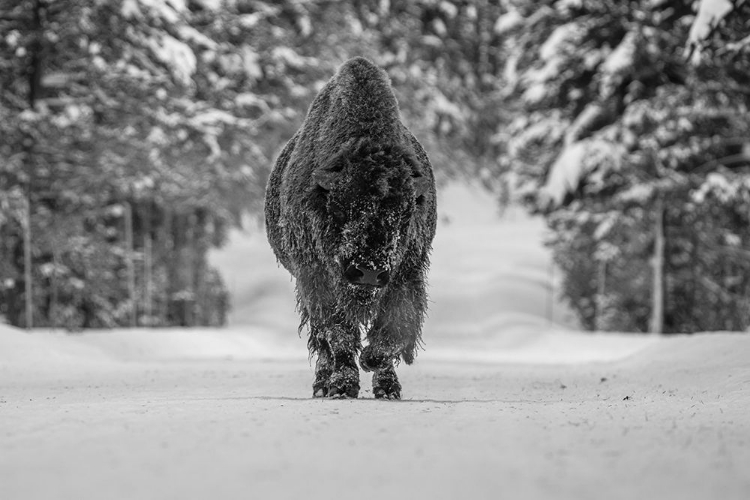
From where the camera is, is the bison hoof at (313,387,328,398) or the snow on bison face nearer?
the snow on bison face

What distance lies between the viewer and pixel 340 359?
20.8 feet

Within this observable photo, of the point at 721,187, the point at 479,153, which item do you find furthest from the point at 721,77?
the point at 479,153

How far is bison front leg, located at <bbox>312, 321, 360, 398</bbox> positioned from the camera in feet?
20.6

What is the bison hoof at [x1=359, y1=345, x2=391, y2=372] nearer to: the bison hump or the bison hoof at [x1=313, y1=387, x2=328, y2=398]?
the bison hoof at [x1=313, y1=387, x2=328, y2=398]

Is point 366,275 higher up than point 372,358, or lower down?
higher up

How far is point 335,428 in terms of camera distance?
14.3 feet

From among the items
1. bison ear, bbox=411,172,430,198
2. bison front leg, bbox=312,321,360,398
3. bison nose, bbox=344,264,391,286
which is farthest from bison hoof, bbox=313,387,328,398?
bison ear, bbox=411,172,430,198

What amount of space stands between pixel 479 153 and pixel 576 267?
30663mm

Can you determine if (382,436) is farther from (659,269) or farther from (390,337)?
(659,269)

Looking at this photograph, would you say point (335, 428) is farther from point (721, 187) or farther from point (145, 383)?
point (721, 187)

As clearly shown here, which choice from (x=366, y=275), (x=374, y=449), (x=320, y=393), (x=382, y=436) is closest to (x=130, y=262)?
(x=320, y=393)

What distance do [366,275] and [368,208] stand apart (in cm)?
44

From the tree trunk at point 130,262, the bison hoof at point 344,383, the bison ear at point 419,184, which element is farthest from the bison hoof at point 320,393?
the tree trunk at point 130,262

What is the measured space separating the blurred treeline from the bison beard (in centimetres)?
707
